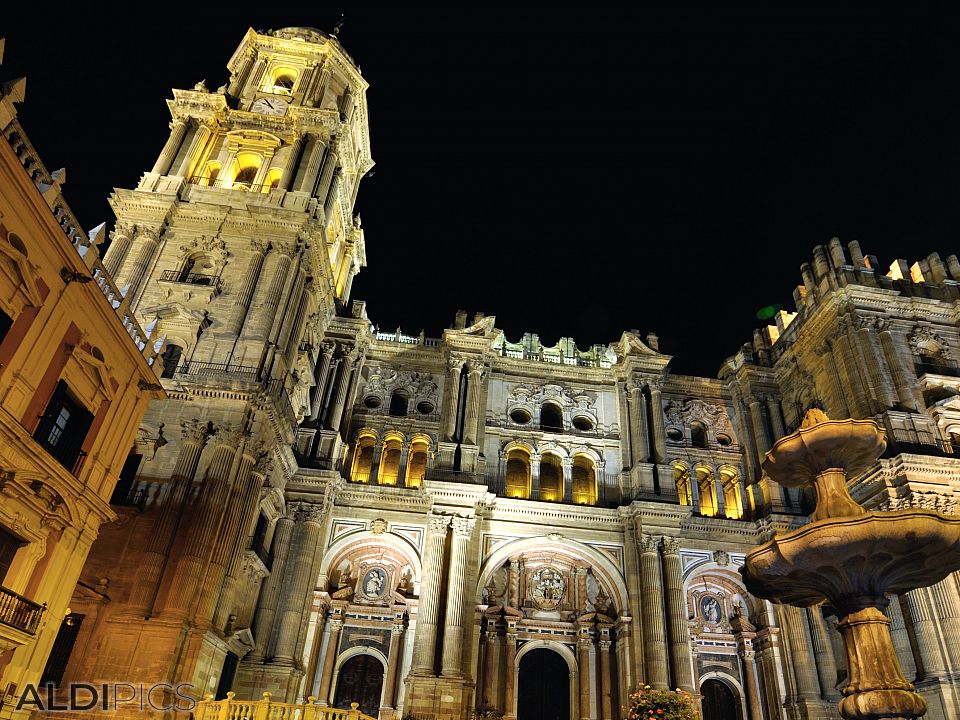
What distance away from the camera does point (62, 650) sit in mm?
16547

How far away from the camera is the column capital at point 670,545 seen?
25.7 m

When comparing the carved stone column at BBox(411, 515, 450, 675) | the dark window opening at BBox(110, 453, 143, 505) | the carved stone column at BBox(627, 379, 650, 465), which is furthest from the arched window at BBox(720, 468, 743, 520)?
the dark window opening at BBox(110, 453, 143, 505)

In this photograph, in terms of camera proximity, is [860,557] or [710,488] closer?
[860,557]

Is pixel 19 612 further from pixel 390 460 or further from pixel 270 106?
pixel 270 106

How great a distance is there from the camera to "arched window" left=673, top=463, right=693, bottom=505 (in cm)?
2922

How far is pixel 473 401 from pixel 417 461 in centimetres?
354

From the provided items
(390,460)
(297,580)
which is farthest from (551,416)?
(297,580)

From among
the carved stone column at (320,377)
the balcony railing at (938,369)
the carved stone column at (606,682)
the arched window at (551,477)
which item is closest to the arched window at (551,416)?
the arched window at (551,477)

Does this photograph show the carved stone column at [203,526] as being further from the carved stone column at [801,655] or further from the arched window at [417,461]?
the carved stone column at [801,655]

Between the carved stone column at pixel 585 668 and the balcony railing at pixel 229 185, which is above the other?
the balcony railing at pixel 229 185

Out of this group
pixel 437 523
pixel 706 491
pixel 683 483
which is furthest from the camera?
pixel 706 491

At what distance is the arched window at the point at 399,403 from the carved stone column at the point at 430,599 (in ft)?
19.9

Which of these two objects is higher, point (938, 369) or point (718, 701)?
point (938, 369)

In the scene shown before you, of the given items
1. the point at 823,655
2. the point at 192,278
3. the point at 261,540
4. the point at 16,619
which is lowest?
the point at 16,619
